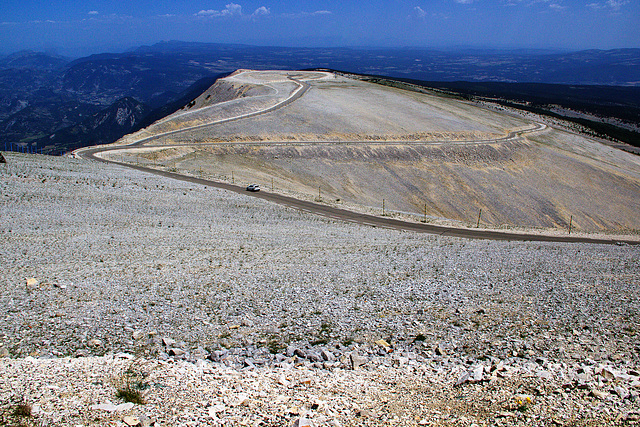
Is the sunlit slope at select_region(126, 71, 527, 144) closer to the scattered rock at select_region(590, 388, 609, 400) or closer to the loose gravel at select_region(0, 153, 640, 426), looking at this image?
the loose gravel at select_region(0, 153, 640, 426)

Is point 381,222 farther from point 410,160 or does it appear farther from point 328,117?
point 328,117

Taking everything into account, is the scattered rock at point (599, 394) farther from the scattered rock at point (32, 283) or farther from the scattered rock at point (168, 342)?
the scattered rock at point (32, 283)

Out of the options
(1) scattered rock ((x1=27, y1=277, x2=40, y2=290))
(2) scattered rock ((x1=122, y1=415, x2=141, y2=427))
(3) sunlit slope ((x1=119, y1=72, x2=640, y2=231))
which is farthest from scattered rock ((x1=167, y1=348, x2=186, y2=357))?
(3) sunlit slope ((x1=119, y1=72, x2=640, y2=231))

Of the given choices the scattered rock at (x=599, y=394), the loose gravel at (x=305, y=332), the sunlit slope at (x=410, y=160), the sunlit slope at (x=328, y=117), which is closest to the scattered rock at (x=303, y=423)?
the loose gravel at (x=305, y=332)

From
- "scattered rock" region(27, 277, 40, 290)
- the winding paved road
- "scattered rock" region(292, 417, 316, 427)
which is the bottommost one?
the winding paved road

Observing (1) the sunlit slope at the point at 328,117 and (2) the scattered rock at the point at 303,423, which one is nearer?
(2) the scattered rock at the point at 303,423

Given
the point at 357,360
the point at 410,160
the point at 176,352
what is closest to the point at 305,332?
the point at 357,360

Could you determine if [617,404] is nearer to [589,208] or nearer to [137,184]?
[137,184]
